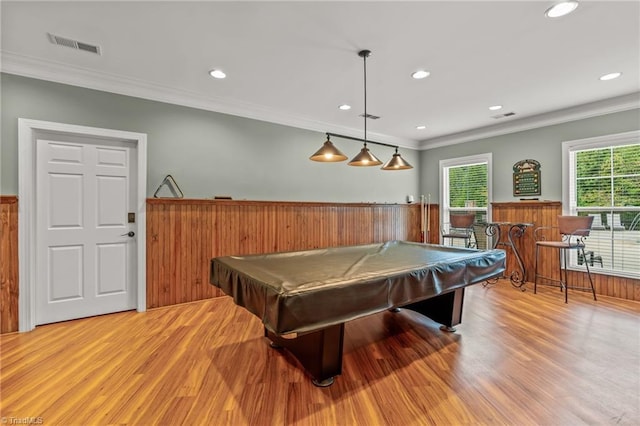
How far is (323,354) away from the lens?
2014 mm

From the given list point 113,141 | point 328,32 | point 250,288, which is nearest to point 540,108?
point 328,32

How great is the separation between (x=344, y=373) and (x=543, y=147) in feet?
15.5

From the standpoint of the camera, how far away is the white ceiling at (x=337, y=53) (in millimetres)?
2174

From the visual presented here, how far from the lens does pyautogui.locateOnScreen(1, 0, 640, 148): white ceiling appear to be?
217 cm

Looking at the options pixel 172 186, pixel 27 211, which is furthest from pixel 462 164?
pixel 27 211

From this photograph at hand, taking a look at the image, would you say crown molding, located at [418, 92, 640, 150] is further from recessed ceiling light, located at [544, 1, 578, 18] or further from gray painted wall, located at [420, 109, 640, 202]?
recessed ceiling light, located at [544, 1, 578, 18]

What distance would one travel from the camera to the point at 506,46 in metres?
2.62

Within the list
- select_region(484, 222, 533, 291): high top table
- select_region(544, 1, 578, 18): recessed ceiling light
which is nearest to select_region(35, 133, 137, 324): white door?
select_region(544, 1, 578, 18): recessed ceiling light

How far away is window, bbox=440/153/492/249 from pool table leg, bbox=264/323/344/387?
4047 mm

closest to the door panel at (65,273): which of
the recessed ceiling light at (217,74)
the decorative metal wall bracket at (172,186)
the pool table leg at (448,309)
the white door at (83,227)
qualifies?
the white door at (83,227)

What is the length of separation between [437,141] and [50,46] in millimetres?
5982

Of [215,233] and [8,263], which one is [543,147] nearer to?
[215,233]

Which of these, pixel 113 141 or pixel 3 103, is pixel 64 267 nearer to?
pixel 113 141

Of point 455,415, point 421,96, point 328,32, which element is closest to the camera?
point 455,415
